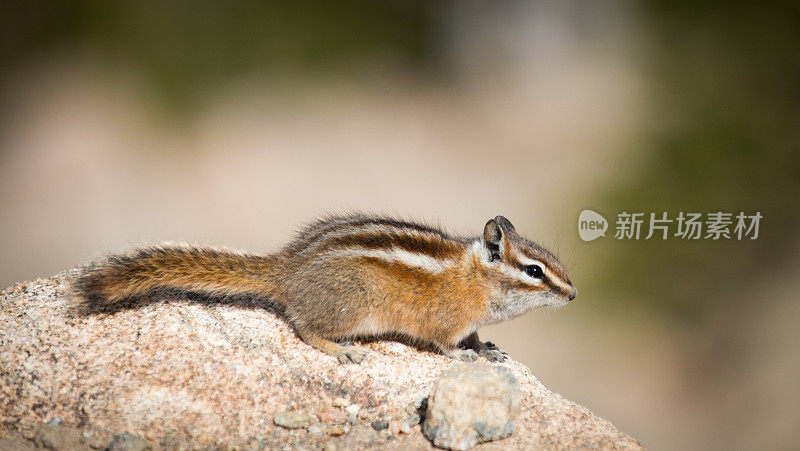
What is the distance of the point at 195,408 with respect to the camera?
286cm

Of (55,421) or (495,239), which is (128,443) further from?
(495,239)

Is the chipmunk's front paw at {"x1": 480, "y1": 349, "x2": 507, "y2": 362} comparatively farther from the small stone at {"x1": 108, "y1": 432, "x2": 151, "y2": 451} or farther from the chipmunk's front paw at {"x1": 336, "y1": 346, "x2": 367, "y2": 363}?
the small stone at {"x1": 108, "y1": 432, "x2": 151, "y2": 451}

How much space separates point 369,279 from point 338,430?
85cm

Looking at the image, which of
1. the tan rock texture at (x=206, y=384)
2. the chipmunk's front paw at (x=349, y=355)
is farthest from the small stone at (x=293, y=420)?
the chipmunk's front paw at (x=349, y=355)

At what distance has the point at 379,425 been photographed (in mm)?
2918

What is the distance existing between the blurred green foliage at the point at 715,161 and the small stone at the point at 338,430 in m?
5.73

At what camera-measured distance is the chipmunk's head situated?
3586mm

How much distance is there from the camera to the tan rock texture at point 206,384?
275cm

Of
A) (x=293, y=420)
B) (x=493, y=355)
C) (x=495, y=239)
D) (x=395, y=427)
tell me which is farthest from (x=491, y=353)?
(x=293, y=420)

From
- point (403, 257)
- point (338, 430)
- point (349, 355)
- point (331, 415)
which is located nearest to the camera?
point (338, 430)

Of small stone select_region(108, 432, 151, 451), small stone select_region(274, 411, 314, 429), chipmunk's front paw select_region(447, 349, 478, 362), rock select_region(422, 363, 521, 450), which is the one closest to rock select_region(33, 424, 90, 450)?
small stone select_region(108, 432, 151, 451)

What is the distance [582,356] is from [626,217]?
1760mm

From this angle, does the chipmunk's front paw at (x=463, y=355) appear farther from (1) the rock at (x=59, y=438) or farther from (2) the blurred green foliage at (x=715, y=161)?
(2) the blurred green foliage at (x=715, y=161)

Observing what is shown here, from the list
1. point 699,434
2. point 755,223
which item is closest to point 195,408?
point 699,434
